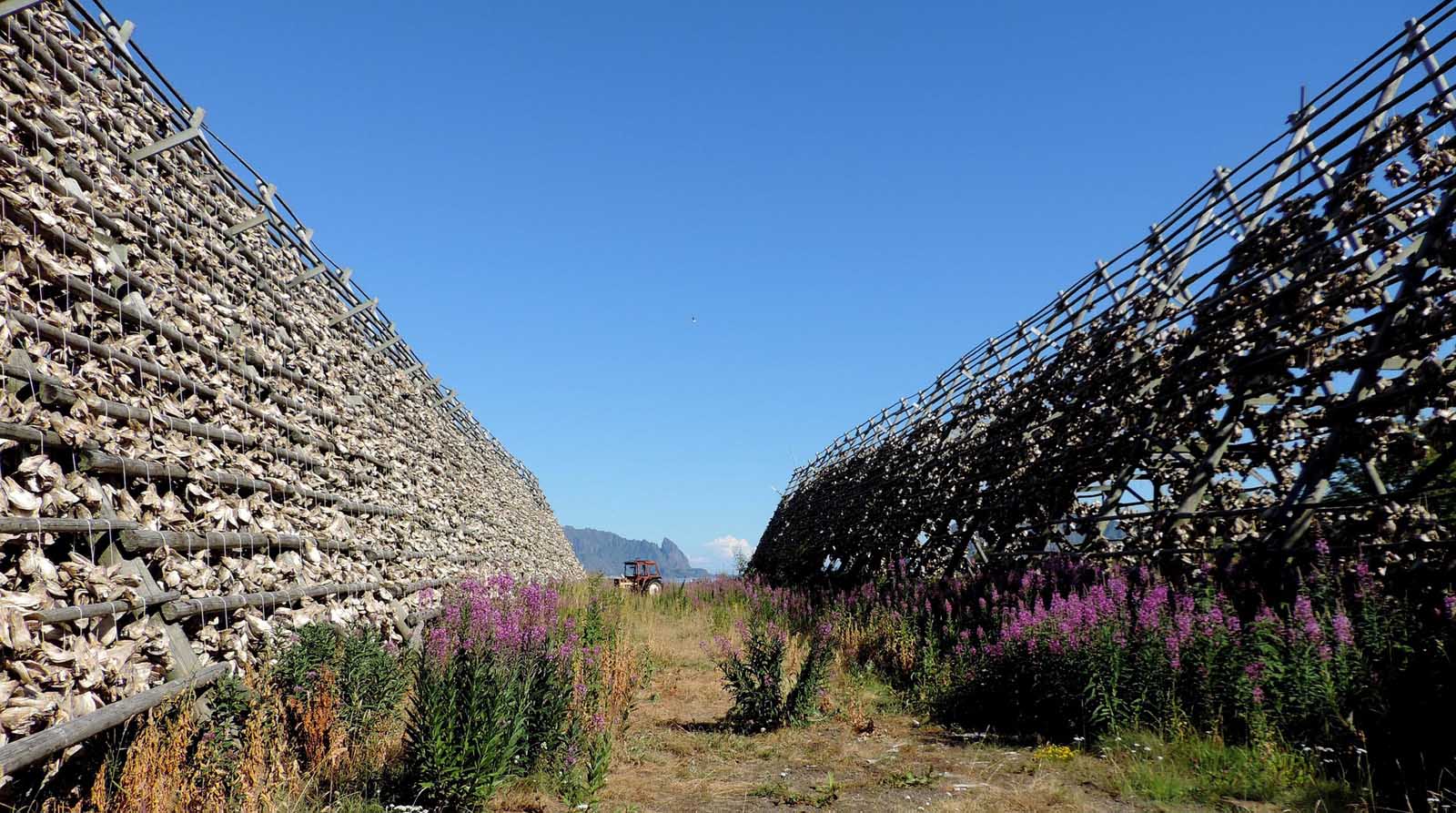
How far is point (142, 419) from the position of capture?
466 centimetres

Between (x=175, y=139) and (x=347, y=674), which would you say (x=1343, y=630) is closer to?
(x=347, y=674)

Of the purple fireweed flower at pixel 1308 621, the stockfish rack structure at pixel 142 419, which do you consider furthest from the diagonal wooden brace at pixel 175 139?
the purple fireweed flower at pixel 1308 621

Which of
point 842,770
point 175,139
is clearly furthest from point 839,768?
point 175,139

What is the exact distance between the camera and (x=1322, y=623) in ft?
14.6

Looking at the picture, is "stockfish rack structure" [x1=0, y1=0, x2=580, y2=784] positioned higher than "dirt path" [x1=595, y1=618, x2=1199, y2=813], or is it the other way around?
"stockfish rack structure" [x1=0, y1=0, x2=580, y2=784]

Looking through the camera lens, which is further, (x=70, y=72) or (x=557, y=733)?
(x=70, y=72)

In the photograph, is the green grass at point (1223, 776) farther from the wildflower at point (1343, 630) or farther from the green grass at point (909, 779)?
the green grass at point (909, 779)

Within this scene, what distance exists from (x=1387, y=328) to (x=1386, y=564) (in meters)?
1.41

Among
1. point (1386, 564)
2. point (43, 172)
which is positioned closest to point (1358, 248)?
point (1386, 564)

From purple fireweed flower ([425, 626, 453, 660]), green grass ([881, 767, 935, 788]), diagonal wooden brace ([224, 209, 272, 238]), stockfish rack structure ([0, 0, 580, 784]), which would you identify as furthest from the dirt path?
diagonal wooden brace ([224, 209, 272, 238])

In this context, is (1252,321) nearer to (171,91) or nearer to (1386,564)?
(1386,564)

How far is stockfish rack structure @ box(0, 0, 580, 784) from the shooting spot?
3.64 m

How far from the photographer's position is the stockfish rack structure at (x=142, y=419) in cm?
364

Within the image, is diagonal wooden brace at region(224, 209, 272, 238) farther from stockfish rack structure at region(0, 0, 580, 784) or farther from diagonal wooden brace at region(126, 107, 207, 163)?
diagonal wooden brace at region(126, 107, 207, 163)
